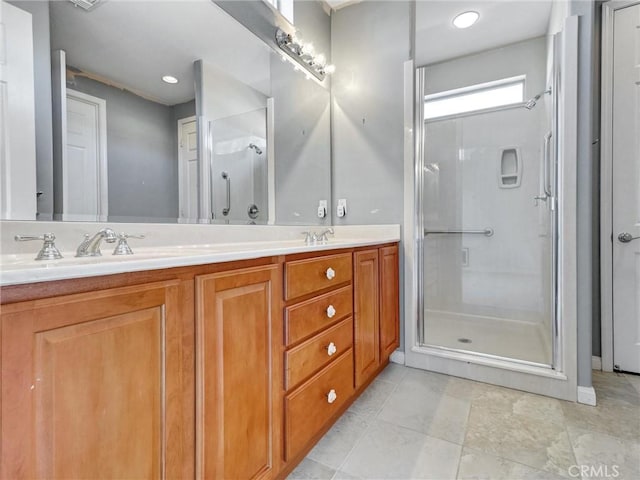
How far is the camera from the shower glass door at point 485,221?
2.20 metres

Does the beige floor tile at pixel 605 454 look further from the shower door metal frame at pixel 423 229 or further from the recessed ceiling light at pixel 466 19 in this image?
the recessed ceiling light at pixel 466 19

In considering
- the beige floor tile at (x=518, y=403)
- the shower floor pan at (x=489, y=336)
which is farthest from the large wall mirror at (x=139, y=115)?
the beige floor tile at (x=518, y=403)

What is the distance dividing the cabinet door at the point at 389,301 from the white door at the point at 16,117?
157 cm

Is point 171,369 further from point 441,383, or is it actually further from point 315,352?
point 441,383

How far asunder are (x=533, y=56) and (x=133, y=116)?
2714mm

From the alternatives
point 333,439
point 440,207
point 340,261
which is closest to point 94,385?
point 340,261

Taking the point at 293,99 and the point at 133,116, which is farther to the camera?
the point at 293,99

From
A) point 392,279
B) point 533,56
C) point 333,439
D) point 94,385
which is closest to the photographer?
point 94,385

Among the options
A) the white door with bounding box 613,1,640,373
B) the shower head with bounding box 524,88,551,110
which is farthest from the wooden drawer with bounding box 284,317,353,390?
the shower head with bounding box 524,88,551,110

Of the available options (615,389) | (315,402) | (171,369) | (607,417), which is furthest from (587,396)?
(171,369)

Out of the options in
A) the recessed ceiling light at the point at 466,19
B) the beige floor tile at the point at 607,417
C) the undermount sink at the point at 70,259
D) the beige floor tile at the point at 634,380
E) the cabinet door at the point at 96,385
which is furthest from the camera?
the recessed ceiling light at the point at 466,19

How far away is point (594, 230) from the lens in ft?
6.86

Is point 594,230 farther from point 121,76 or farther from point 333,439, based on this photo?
point 121,76

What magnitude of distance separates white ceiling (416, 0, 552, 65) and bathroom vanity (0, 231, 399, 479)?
1915mm
